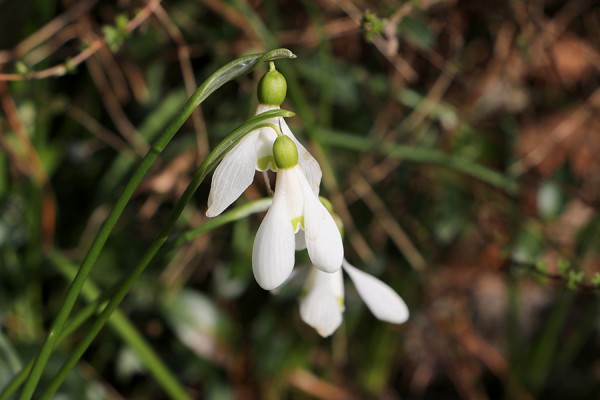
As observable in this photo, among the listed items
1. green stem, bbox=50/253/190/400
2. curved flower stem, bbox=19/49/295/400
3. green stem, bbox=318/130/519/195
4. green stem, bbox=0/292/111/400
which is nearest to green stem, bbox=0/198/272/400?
green stem, bbox=0/292/111/400

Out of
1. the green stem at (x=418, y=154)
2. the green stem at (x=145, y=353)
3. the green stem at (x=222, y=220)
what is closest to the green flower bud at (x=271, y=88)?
the green stem at (x=222, y=220)

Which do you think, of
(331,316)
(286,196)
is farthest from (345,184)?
(286,196)

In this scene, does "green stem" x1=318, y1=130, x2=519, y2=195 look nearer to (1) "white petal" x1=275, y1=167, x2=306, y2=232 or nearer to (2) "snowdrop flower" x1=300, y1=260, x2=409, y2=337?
(2) "snowdrop flower" x1=300, y1=260, x2=409, y2=337

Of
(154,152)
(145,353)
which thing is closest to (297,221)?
(154,152)

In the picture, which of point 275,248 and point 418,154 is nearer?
point 275,248

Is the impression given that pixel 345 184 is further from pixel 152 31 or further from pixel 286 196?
pixel 286 196

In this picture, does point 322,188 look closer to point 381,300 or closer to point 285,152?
point 381,300

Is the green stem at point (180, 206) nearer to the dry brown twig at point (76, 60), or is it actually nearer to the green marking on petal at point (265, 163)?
the green marking on petal at point (265, 163)
